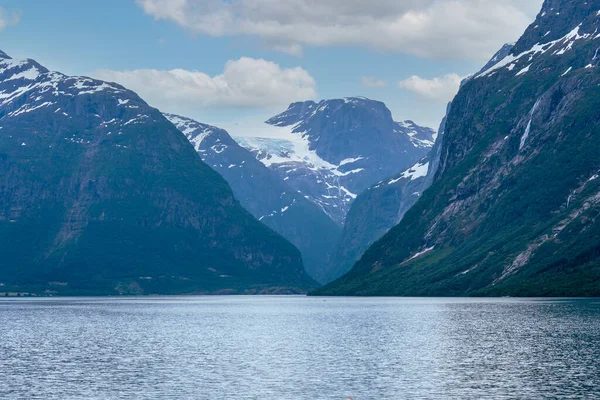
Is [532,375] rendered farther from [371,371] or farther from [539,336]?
[539,336]

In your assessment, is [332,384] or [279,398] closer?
[279,398]

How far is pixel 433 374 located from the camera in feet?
412

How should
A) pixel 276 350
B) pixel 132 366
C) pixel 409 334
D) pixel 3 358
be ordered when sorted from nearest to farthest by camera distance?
pixel 132 366, pixel 3 358, pixel 276 350, pixel 409 334

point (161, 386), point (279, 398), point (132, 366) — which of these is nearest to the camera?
point (279, 398)

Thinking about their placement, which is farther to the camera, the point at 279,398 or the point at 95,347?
the point at 95,347

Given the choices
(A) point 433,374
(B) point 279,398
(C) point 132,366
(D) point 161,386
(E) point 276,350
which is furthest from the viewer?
(E) point 276,350

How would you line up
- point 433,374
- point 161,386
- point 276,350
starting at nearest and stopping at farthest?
1. point 161,386
2. point 433,374
3. point 276,350

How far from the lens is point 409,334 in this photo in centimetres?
19075

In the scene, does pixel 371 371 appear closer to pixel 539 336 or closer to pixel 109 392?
pixel 109 392

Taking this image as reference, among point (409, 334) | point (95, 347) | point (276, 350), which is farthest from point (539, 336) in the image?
point (95, 347)

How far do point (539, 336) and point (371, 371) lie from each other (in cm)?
5309

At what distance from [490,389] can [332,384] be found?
19.0 meters

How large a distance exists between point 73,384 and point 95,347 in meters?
51.1

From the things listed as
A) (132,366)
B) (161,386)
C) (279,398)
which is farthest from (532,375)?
(132,366)
